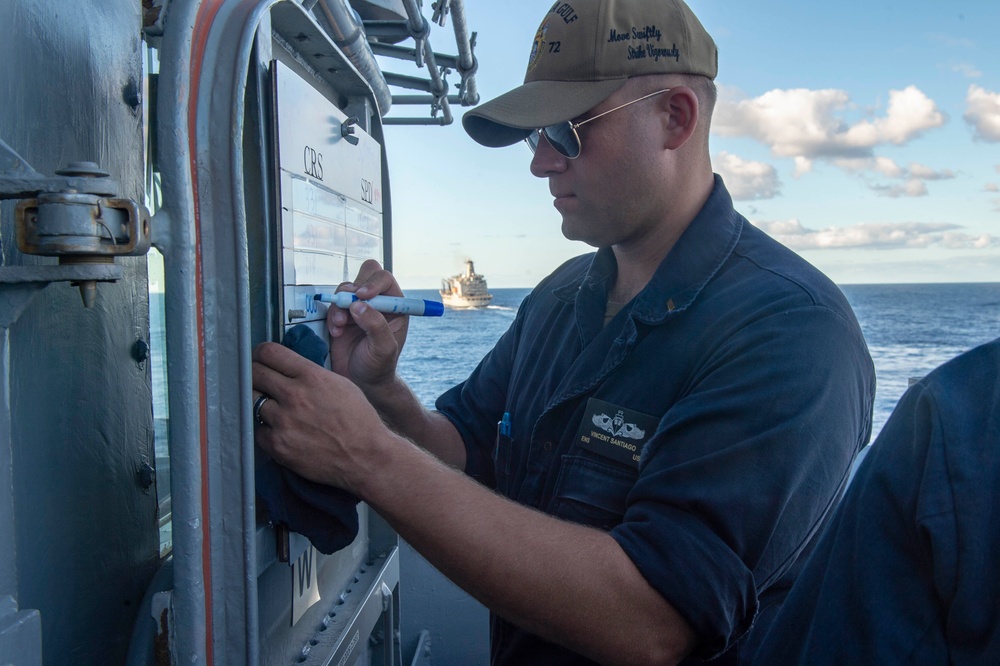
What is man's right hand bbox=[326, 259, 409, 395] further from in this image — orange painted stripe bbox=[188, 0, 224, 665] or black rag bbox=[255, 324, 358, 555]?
orange painted stripe bbox=[188, 0, 224, 665]

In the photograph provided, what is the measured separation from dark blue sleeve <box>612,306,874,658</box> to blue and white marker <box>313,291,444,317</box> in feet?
2.13

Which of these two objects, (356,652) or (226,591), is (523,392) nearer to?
(356,652)

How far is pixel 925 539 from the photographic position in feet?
2.23

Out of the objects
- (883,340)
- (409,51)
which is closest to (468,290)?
(883,340)

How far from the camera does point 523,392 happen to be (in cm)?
179

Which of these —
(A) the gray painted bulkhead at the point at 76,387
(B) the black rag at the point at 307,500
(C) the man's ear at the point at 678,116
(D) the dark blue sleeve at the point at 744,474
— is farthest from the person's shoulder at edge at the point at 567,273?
(A) the gray painted bulkhead at the point at 76,387

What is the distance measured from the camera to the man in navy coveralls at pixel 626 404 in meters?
1.22

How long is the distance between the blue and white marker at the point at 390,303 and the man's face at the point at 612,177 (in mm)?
368

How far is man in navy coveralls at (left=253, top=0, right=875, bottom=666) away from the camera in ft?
4.00

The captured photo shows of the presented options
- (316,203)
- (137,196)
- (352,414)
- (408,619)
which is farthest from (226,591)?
(408,619)

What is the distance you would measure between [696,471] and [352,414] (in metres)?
0.59

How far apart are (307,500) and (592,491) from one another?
565 mm

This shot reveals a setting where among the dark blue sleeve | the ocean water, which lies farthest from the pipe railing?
the ocean water

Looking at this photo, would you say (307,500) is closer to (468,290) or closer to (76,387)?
(76,387)
